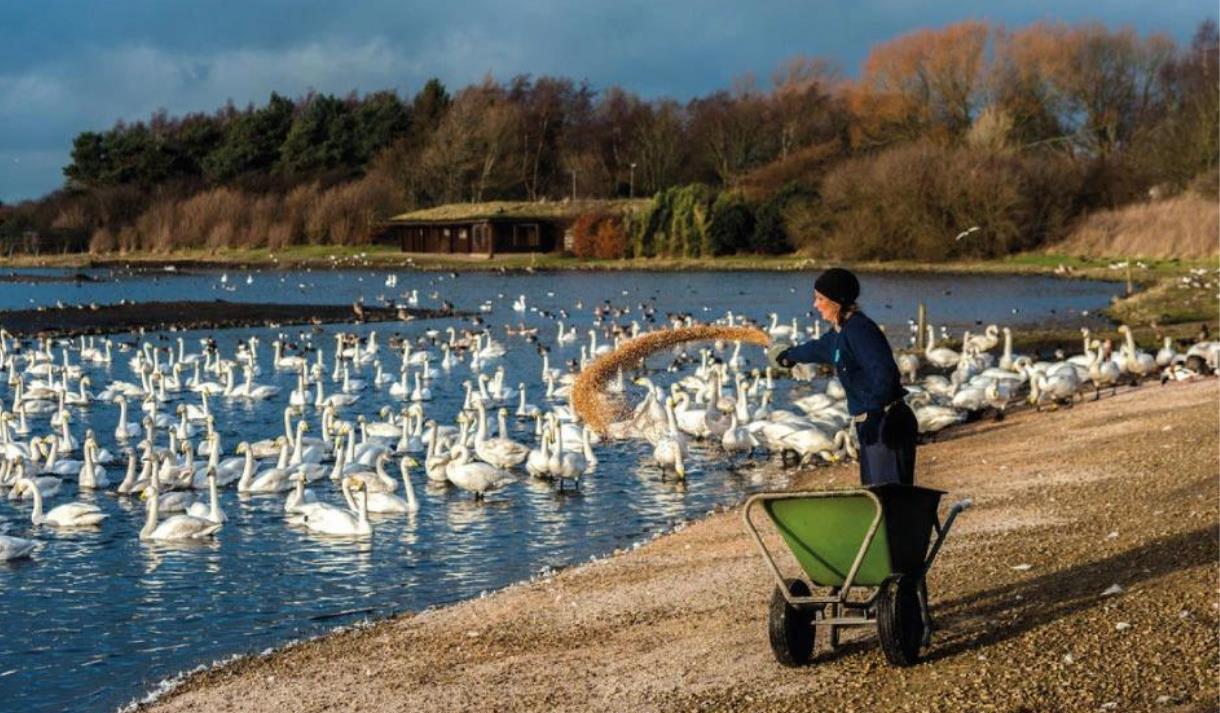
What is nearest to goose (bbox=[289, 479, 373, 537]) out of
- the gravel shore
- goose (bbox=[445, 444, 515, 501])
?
goose (bbox=[445, 444, 515, 501])

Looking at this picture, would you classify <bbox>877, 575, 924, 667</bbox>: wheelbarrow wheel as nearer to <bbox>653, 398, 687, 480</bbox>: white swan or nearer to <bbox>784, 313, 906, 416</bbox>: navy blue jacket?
<bbox>784, 313, 906, 416</bbox>: navy blue jacket

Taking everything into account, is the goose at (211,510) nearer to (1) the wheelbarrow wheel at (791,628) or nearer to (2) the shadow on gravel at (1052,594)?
(2) the shadow on gravel at (1052,594)

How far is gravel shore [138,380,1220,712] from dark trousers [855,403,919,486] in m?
0.96

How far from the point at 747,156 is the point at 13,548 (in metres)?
93.4

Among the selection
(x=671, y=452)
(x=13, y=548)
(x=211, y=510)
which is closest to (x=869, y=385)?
(x=13, y=548)

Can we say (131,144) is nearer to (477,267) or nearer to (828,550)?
(477,267)

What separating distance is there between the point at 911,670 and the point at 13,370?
28198mm

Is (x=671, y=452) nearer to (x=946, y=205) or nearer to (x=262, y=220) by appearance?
(x=946, y=205)

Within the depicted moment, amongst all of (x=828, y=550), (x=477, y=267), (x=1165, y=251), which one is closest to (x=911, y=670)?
(x=828, y=550)

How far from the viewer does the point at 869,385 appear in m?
8.02

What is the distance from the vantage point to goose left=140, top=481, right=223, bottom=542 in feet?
52.2

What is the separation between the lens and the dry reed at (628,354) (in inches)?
360

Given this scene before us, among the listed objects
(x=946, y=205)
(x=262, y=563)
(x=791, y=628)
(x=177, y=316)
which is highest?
(x=946, y=205)

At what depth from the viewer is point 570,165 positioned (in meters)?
114
